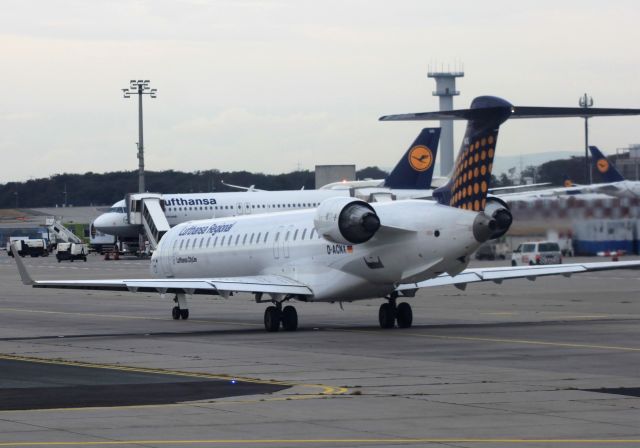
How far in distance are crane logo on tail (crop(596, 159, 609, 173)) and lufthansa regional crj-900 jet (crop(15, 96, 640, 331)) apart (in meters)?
8.65

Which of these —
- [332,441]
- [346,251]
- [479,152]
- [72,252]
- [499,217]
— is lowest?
[332,441]

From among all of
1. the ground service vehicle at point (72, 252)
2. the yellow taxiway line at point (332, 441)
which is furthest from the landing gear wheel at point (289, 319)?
the ground service vehicle at point (72, 252)

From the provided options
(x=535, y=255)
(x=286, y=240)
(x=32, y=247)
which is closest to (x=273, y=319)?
(x=286, y=240)

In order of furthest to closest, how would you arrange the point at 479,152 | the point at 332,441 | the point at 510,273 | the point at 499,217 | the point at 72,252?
the point at 72,252
the point at 510,273
the point at 499,217
the point at 479,152
the point at 332,441

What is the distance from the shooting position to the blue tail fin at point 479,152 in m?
29.1

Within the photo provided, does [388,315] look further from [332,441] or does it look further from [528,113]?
[332,441]

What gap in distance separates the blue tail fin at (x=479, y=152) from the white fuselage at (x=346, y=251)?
362 mm

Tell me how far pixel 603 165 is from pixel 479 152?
49.6 feet

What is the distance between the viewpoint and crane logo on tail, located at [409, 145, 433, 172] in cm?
8706

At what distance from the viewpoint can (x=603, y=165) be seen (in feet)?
142

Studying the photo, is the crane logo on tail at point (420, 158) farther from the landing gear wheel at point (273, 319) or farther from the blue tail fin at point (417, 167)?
the landing gear wheel at point (273, 319)

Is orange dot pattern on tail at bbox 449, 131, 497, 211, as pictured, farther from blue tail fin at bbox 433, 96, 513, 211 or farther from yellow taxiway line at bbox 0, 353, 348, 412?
yellow taxiway line at bbox 0, 353, 348, 412

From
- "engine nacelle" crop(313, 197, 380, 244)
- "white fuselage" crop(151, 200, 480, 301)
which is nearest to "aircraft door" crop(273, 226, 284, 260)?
"white fuselage" crop(151, 200, 480, 301)

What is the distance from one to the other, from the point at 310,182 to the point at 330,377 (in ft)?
425
